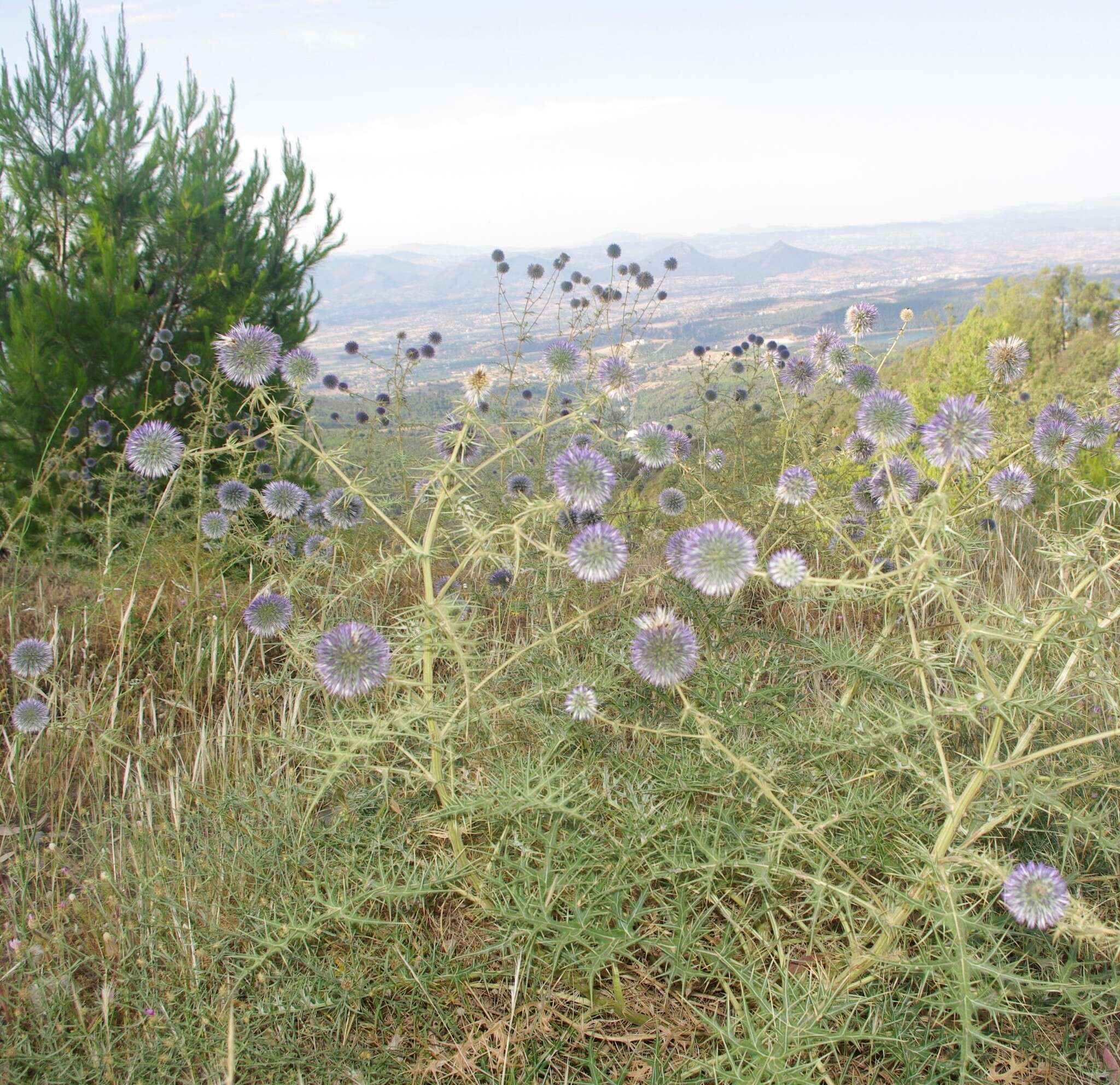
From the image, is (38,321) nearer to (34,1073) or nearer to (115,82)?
(115,82)

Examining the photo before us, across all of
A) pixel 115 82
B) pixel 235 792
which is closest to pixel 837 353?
pixel 235 792

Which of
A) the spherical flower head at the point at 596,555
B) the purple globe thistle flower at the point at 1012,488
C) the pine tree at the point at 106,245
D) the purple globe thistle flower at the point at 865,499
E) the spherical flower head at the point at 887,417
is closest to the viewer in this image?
the spherical flower head at the point at 596,555

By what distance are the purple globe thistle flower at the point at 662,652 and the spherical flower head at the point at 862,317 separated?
284 cm

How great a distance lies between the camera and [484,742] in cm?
282

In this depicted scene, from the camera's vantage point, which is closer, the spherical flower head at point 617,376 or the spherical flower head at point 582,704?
the spherical flower head at point 582,704

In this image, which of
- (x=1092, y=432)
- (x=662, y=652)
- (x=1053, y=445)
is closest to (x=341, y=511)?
(x=662, y=652)

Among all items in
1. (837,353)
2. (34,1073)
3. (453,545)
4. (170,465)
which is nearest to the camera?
(34,1073)

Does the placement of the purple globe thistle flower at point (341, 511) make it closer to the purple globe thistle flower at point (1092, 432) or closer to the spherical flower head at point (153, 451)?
the spherical flower head at point (153, 451)

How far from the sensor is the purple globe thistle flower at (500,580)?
3.50 meters

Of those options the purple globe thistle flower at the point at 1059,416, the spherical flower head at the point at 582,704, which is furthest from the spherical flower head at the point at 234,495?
the purple globe thistle flower at the point at 1059,416

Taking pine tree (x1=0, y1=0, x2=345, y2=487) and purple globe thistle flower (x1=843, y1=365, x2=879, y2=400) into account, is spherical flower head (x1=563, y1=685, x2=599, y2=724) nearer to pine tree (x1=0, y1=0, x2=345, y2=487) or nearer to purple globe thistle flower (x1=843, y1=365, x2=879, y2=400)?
purple globe thistle flower (x1=843, y1=365, x2=879, y2=400)

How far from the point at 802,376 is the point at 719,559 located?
2682 mm

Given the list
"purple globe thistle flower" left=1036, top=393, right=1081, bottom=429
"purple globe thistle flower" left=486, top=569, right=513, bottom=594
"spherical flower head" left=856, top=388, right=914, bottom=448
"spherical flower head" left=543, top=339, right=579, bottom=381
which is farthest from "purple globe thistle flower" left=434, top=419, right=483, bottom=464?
"purple globe thistle flower" left=1036, top=393, right=1081, bottom=429

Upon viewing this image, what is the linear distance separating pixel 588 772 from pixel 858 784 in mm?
818
